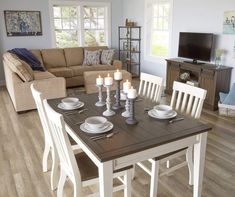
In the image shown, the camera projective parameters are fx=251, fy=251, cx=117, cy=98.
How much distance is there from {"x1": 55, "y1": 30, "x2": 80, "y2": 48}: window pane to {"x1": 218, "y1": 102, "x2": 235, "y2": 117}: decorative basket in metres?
4.46

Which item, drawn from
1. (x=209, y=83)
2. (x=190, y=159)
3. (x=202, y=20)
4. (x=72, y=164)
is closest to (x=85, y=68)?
(x=202, y=20)

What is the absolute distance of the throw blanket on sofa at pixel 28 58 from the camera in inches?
223

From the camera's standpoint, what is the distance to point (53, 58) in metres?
6.37

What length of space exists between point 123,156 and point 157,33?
17.6ft

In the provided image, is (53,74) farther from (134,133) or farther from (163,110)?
(134,133)

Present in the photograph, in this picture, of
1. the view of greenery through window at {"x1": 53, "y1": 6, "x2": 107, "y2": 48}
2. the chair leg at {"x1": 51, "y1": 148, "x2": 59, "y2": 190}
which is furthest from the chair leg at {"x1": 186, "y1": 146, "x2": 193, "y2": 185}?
the view of greenery through window at {"x1": 53, "y1": 6, "x2": 107, "y2": 48}

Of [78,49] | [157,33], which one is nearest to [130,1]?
[157,33]

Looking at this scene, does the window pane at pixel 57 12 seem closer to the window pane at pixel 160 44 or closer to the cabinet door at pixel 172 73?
the window pane at pixel 160 44

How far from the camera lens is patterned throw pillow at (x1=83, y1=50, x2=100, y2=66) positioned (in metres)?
6.54

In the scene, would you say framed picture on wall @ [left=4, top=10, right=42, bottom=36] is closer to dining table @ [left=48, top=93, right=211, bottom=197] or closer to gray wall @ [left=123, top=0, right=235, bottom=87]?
gray wall @ [left=123, top=0, right=235, bottom=87]

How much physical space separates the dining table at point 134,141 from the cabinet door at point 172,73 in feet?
10.6

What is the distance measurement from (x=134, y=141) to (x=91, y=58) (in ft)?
16.8

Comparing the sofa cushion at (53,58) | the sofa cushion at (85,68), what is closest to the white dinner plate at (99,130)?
the sofa cushion at (85,68)

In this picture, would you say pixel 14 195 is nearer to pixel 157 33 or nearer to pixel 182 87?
pixel 182 87
